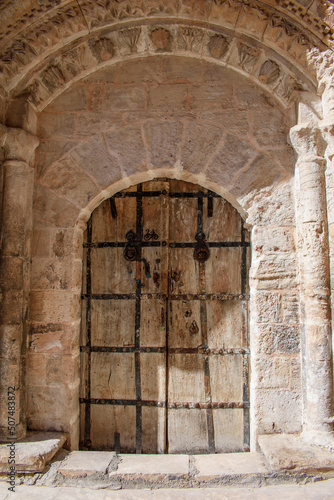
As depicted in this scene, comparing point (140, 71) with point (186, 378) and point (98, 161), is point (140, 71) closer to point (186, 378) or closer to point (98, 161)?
point (98, 161)

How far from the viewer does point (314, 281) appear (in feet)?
7.23

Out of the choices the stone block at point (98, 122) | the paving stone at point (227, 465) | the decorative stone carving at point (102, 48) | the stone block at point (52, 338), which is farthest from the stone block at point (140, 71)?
the paving stone at point (227, 465)

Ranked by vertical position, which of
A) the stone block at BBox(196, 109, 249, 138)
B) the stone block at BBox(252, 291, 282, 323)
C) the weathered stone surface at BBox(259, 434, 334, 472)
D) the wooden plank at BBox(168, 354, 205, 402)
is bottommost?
the weathered stone surface at BBox(259, 434, 334, 472)

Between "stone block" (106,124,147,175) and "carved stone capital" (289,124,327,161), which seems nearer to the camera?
"carved stone capital" (289,124,327,161)

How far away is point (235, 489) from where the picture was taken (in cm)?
194

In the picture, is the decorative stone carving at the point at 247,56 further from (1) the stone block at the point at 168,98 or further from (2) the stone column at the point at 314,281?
(2) the stone column at the point at 314,281

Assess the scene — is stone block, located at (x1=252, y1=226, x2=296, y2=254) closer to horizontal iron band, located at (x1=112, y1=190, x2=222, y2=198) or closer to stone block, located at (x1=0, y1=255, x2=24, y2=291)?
horizontal iron band, located at (x1=112, y1=190, x2=222, y2=198)

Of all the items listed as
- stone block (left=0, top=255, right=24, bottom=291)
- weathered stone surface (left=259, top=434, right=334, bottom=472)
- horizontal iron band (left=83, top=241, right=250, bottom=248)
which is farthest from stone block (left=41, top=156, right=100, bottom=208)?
weathered stone surface (left=259, top=434, right=334, bottom=472)

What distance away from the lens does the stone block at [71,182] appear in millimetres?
2445

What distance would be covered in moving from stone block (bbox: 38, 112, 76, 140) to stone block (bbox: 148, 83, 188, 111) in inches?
22.9

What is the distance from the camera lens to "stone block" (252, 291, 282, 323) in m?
2.32

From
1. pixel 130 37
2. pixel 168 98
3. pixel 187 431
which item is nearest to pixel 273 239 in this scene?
pixel 168 98

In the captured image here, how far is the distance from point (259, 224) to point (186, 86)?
1116mm

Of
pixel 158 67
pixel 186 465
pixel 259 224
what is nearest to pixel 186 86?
pixel 158 67
